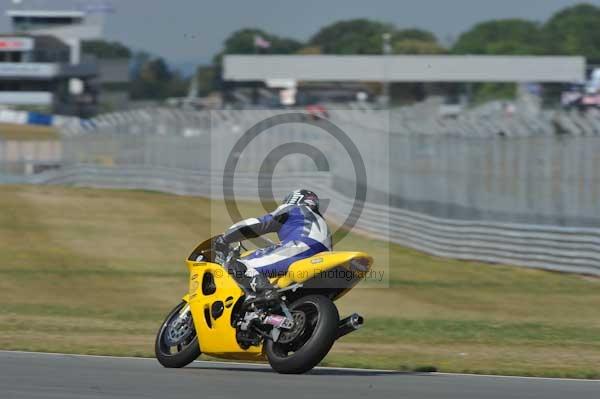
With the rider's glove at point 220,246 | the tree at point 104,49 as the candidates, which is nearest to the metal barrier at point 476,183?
the rider's glove at point 220,246

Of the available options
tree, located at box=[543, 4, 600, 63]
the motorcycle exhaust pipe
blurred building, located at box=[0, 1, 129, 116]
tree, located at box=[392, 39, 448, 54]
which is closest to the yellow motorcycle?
the motorcycle exhaust pipe

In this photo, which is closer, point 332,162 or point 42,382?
point 42,382

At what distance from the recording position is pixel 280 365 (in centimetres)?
905

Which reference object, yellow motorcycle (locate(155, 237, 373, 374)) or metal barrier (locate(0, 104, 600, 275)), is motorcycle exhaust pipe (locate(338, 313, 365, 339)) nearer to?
yellow motorcycle (locate(155, 237, 373, 374))

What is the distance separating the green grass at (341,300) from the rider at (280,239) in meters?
1.87

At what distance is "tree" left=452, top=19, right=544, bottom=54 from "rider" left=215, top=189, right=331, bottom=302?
78.2 meters

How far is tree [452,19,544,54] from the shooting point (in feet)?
301

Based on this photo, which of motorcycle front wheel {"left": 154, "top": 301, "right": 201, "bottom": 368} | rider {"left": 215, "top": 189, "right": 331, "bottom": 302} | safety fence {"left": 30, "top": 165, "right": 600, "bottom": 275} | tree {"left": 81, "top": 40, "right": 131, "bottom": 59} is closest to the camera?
rider {"left": 215, "top": 189, "right": 331, "bottom": 302}

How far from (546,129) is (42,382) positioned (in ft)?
49.1

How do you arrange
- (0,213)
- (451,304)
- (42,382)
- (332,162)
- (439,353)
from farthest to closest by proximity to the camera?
(332,162) → (0,213) → (451,304) → (439,353) → (42,382)

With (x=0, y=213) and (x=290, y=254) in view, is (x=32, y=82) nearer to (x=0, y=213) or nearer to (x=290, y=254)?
(x=0, y=213)

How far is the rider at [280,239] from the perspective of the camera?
947 cm

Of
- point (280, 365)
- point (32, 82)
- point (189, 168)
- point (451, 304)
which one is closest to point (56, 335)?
point (280, 365)

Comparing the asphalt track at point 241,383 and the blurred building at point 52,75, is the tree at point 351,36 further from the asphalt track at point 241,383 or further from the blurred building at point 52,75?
the asphalt track at point 241,383
